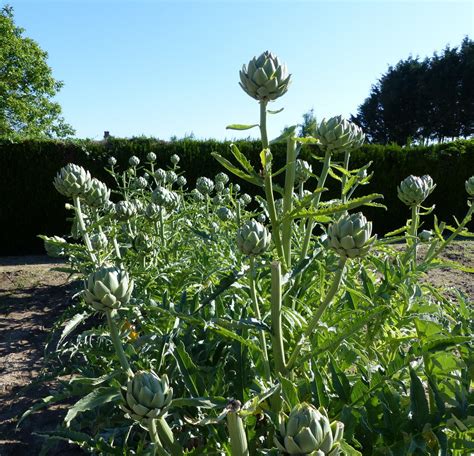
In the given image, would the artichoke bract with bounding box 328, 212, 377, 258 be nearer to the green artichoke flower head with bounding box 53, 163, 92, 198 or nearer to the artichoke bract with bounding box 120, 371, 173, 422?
the artichoke bract with bounding box 120, 371, 173, 422

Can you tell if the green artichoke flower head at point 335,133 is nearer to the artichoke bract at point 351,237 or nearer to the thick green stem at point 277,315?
the artichoke bract at point 351,237

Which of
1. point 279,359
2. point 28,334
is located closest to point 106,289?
point 279,359

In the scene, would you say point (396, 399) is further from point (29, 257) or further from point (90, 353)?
point (29, 257)

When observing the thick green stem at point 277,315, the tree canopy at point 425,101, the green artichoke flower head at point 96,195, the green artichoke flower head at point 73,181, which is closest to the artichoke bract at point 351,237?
the thick green stem at point 277,315

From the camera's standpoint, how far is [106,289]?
3.43 feet

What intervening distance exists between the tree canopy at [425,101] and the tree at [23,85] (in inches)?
771

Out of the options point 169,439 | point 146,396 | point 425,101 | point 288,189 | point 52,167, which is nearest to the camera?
point 146,396

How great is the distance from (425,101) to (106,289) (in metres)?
30.3

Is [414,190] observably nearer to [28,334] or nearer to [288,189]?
[288,189]

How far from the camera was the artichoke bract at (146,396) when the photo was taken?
2.72 ft

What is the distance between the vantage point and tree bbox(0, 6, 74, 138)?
15508 millimetres

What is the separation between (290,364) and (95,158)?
793 cm

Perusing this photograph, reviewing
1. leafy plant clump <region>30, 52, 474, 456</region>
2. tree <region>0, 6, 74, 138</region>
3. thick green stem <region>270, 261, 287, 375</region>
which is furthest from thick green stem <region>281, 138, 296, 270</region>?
tree <region>0, 6, 74, 138</region>

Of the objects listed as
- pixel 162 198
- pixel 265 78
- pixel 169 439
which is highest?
pixel 265 78
